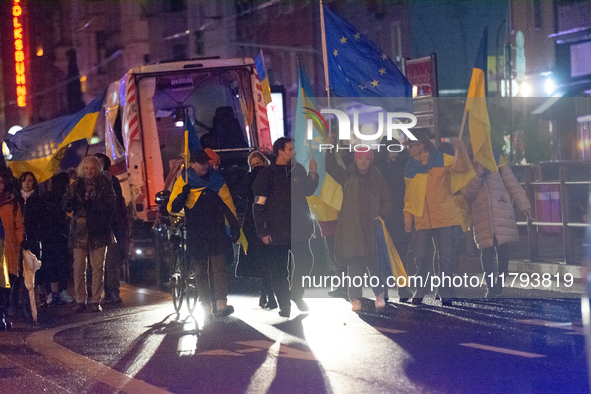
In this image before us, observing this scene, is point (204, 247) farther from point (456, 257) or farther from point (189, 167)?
point (456, 257)

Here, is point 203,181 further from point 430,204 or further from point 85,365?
point 85,365

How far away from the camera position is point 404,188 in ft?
35.4

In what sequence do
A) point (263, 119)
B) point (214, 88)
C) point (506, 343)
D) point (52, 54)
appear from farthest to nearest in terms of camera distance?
1. point (52, 54)
2. point (214, 88)
3. point (263, 119)
4. point (506, 343)

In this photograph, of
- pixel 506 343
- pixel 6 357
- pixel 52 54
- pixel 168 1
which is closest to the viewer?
pixel 506 343

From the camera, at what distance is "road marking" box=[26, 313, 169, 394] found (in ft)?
20.9

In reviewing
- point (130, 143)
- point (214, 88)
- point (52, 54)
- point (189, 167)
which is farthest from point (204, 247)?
point (52, 54)

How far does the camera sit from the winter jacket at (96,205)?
11.1 m

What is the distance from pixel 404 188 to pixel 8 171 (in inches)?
173

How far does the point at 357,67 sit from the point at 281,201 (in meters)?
2.38

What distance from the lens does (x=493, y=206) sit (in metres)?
10.1

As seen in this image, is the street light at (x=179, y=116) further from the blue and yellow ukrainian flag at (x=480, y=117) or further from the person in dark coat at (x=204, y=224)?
the blue and yellow ukrainian flag at (x=480, y=117)

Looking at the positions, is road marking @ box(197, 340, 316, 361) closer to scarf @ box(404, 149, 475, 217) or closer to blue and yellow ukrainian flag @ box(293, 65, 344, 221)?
blue and yellow ukrainian flag @ box(293, 65, 344, 221)

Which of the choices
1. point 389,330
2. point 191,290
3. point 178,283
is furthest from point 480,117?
point 178,283

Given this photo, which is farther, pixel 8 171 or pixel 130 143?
pixel 130 143
